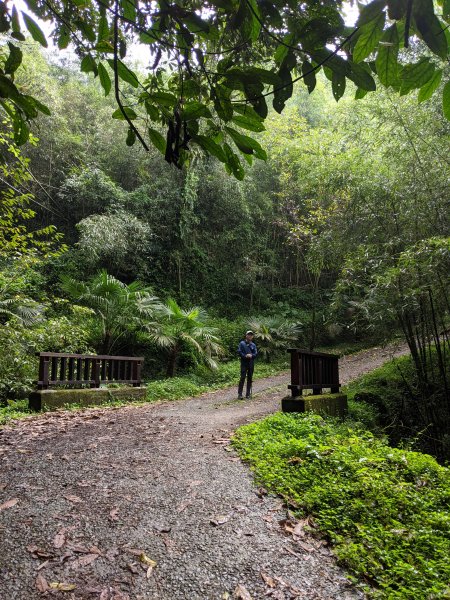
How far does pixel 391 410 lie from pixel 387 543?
18.3 ft

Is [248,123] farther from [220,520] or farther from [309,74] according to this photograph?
[220,520]

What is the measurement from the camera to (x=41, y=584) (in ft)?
6.03

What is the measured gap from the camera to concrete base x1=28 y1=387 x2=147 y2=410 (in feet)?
19.0

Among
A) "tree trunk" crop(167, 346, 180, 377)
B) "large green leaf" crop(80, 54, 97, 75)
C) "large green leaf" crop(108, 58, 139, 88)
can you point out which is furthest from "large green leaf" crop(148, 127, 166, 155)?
"tree trunk" crop(167, 346, 180, 377)

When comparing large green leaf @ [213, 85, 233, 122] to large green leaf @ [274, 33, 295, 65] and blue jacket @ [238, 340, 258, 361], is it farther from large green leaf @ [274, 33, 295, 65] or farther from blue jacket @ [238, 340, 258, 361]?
blue jacket @ [238, 340, 258, 361]

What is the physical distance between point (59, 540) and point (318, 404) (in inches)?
166

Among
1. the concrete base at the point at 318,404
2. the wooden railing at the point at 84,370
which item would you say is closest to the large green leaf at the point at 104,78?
the concrete base at the point at 318,404

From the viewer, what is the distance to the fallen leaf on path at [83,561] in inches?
78.5

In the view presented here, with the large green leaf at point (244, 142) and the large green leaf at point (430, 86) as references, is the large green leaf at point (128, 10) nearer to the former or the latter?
the large green leaf at point (244, 142)

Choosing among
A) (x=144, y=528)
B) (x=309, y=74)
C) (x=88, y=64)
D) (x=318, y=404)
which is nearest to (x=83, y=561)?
(x=144, y=528)

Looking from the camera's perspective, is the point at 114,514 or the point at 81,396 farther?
the point at 81,396

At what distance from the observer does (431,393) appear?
7.07m

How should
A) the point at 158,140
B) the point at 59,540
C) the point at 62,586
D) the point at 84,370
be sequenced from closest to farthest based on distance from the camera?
the point at 158,140
the point at 62,586
the point at 59,540
the point at 84,370

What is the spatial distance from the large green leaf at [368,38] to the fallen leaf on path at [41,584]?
96.9 inches
